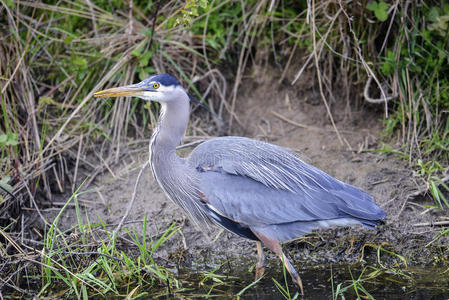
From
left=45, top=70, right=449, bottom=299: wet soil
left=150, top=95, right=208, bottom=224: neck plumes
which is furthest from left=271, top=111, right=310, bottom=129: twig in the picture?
left=150, top=95, right=208, bottom=224: neck plumes

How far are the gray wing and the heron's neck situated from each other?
0.19 meters

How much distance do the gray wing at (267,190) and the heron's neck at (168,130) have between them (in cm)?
19

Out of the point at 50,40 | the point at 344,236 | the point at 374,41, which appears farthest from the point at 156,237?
the point at 374,41

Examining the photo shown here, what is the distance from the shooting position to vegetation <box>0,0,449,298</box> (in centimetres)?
497

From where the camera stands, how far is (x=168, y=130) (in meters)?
4.32

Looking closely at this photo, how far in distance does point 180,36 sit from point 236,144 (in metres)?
1.89

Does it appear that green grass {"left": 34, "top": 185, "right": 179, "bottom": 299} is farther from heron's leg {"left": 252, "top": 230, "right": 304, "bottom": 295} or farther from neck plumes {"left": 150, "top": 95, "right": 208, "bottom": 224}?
heron's leg {"left": 252, "top": 230, "right": 304, "bottom": 295}

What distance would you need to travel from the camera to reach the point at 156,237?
4.78m

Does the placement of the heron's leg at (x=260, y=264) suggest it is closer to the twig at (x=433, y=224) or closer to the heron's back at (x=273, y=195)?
the heron's back at (x=273, y=195)

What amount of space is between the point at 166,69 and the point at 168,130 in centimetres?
168

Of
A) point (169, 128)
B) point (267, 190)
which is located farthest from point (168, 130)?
point (267, 190)

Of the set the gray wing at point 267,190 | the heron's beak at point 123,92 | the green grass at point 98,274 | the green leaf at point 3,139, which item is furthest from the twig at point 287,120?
the green leaf at point 3,139

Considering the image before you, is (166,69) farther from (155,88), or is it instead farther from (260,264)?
(260,264)

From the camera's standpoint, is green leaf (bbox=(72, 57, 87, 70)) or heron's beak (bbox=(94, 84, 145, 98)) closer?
heron's beak (bbox=(94, 84, 145, 98))
